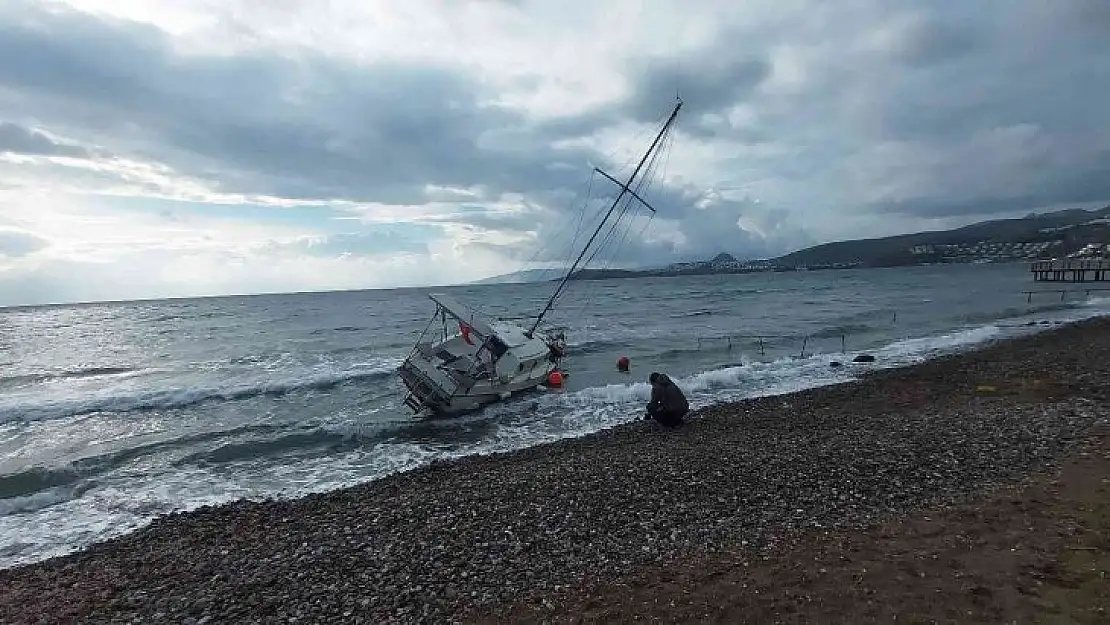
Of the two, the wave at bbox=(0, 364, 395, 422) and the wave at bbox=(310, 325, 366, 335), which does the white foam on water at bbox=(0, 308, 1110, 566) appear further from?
the wave at bbox=(310, 325, 366, 335)

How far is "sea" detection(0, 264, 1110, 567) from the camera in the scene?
19.2 m

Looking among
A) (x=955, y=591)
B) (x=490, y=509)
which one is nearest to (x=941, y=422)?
(x=955, y=591)

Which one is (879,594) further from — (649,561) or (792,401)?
(792,401)

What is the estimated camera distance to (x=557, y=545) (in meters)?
11.5

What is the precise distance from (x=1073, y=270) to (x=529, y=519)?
13087cm

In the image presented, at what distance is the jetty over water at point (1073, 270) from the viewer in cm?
10047

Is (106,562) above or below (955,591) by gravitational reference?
below

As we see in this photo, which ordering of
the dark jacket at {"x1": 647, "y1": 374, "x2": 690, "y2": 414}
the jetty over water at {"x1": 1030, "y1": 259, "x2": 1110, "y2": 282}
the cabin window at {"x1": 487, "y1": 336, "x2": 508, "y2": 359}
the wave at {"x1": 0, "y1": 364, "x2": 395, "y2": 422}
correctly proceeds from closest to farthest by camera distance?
1. the dark jacket at {"x1": 647, "y1": 374, "x2": 690, "y2": 414}
2. the cabin window at {"x1": 487, "y1": 336, "x2": 508, "y2": 359}
3. the wave at {"x1": 0, "y1": 364, "x2": 395, "y2": 422}
4. the jetty over water at {"x1": 1030, "y1": 259, "x2": 1110, "y2": 282}

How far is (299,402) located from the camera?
32.3 metres

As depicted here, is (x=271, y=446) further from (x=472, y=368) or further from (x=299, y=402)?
(x=472, y=368)

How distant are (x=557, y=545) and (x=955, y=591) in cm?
652

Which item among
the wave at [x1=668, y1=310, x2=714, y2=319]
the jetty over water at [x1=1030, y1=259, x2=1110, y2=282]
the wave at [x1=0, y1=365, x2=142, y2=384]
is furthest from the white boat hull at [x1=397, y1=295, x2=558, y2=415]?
the jetty over water at [x1=1030, y1=259, x2=1110, y2=282]

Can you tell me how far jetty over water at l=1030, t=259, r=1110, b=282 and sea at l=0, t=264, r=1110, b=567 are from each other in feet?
159

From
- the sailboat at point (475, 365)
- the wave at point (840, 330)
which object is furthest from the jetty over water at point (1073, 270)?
the sailboat at point (475, 365)
